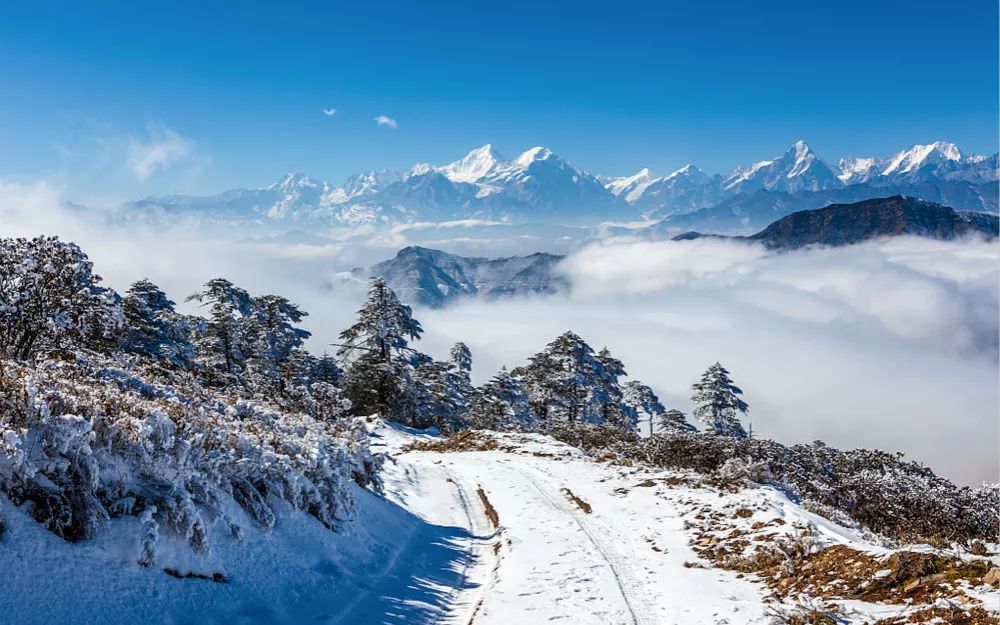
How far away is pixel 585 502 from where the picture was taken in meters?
15.5

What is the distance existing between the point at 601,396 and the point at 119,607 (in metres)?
40.1

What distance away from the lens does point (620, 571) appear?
1048 centimetres

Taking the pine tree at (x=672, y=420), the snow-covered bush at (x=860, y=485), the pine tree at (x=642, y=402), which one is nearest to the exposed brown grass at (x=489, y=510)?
the snow-covered bush at (x=860, y=485)

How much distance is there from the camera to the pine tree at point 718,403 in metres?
53.1

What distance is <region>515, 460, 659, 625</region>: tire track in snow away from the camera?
8.61 metres

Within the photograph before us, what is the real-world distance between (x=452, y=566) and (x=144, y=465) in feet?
18.8

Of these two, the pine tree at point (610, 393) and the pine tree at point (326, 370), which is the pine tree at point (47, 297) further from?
the pine tree at point (610, 393)

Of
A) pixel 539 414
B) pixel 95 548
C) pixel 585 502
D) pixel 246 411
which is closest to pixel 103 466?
pixel 95 548

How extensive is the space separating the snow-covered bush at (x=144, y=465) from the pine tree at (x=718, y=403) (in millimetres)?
47890

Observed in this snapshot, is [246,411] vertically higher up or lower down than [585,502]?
higher up

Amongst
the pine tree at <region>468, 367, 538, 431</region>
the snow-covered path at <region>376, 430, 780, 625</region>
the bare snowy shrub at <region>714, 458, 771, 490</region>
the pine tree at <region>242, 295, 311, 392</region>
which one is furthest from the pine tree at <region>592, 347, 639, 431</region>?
the bare snowy shrub at <region>714, 458, 771, 490</region>

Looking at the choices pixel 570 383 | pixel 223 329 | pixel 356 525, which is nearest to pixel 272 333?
pixel 223 329

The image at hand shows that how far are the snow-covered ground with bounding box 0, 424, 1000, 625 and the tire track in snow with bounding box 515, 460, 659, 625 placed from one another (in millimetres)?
38

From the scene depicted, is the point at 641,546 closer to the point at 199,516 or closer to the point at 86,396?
the point at 199,516
